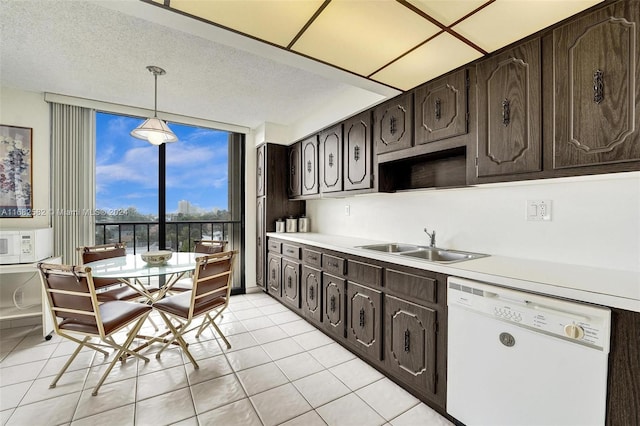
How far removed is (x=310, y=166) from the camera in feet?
11.9

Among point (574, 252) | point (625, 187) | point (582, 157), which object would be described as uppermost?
point (582, 157)

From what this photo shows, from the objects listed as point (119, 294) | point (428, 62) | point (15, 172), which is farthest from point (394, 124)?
point (15, 172)

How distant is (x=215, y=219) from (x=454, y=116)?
11.8 feet

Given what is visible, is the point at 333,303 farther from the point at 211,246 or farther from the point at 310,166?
the point at 310,166

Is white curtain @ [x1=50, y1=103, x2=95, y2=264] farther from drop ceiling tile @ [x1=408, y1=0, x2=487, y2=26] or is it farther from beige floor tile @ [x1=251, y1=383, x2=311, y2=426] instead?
drop ceiling tile @ [x1=408, y1=0, x2=487, y2=26]

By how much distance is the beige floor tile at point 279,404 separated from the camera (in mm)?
1694

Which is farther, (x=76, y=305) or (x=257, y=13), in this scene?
(x=76, y=305)

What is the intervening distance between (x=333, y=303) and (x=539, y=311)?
171 centimetres

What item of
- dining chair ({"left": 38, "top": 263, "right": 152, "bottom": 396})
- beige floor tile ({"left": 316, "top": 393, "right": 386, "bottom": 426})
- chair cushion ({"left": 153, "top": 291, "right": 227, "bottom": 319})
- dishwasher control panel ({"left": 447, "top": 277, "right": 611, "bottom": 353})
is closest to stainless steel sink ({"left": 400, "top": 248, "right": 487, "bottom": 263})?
dishwasher control panel ({"left": 447, "top": 277, "right": 611, "bottom": 353})

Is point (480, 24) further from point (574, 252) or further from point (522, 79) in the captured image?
point (574, 252)

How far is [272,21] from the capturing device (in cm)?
145

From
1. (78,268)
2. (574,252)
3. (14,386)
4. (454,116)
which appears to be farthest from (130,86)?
(574,252)

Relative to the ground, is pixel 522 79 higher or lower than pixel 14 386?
higher

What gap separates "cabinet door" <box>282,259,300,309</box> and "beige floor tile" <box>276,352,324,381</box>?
2.99 feet
